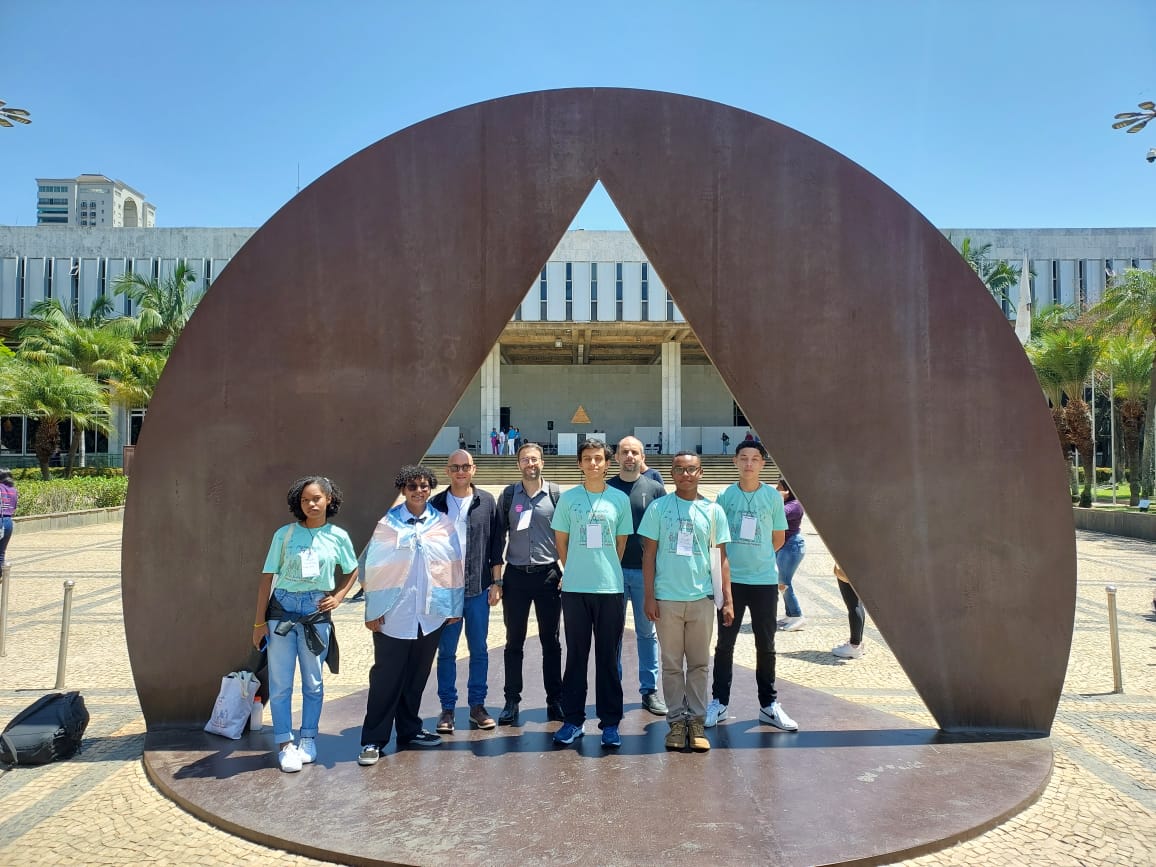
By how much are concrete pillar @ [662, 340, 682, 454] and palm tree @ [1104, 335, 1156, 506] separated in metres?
17.3

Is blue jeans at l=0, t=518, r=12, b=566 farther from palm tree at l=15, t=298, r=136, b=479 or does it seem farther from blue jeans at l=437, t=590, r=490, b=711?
palm tree at l=15, t=298, r=136, b=479

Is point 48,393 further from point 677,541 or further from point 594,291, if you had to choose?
point 677,541

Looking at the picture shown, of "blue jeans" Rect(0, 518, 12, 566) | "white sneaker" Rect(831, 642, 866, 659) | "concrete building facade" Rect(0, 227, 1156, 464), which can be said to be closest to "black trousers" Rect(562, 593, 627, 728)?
"white sneaker" Rect(831, 642, 866, 659)

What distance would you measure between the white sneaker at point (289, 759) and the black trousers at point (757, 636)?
2.42m

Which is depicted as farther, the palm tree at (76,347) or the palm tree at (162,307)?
the palm tree at (162,307)

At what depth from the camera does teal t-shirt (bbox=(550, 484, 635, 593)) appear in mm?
4160

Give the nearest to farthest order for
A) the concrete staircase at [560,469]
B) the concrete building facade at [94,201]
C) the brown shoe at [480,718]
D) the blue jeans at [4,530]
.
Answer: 1. the brown shoe at [480,718]
2. the blue jeans at [4,530]
3. the concrete staircase at [560,469]
4. the concrete building facade at [94,201]

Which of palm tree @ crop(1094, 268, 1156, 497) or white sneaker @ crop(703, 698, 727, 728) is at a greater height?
palm tree @ crop(1094, 268, 1156, 497)

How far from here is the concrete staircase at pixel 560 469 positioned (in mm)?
29047

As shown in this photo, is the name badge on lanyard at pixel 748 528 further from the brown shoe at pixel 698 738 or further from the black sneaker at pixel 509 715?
the black sneaker at pixel 509 715

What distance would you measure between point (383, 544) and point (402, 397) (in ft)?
3.39

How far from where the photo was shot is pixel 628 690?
541 centimetres

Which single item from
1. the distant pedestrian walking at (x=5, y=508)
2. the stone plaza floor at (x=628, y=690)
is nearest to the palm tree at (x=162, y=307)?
the distant pedestrian walking at (x=5, y=508)

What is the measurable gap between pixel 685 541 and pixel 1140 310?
65.2 ft
